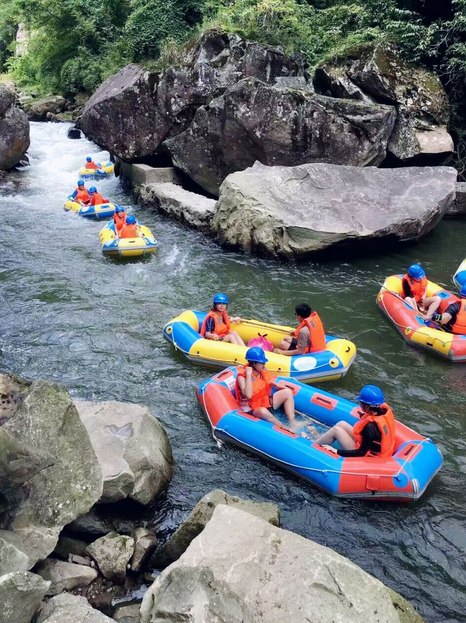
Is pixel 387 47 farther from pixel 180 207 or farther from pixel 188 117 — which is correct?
pixel 180 207

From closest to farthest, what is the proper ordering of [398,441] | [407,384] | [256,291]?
[398,441] < [407,384] < [256,291]

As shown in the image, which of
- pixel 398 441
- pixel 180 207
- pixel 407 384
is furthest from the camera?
pixel 180 207

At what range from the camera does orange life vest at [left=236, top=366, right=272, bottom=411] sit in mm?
5863

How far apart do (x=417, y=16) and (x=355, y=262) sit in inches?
305

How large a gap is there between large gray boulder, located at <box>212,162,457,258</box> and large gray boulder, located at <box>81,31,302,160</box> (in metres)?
4.02

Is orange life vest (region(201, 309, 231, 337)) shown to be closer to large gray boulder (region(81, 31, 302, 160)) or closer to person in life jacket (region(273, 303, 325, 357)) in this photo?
person in life jacket (region(273, 303, 325, 357))

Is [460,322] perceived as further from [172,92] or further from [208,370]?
[172,92]

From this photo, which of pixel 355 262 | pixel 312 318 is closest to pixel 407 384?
pixel 312 318

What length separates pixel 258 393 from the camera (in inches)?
231

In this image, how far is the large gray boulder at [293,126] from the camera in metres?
11.8

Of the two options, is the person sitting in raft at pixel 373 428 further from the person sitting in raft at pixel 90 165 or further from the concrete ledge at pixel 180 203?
the person sitting in raft at pixel 90 165

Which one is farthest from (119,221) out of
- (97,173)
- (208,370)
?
(97,173)

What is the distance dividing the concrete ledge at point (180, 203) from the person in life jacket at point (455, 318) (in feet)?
18.0

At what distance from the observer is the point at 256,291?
30.3ft
